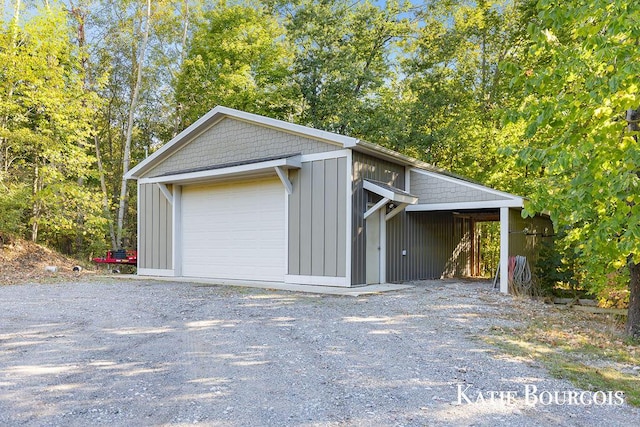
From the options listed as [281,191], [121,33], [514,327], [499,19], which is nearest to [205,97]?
[121,33]

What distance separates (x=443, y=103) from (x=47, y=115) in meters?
14.9

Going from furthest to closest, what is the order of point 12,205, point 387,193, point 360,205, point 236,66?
1. point 236,66
2. point 12,205
3. point 360,205
4. point 387,193

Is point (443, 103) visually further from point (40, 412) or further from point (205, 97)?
point (40, 412)

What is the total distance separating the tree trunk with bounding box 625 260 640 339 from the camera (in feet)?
19.4

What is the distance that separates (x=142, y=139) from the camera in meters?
22.8

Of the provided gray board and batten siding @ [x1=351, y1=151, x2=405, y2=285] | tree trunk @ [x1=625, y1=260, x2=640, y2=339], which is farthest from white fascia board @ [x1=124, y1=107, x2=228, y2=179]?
tree trunk @ [x1=625, y1=260, x2=640, y2=339]

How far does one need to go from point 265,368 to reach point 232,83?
16.9 meters

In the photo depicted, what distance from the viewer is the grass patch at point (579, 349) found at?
3.67 metres

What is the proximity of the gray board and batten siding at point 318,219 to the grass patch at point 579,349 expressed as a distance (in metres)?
3.89

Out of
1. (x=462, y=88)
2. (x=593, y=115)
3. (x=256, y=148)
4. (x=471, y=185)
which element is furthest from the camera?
(x=462, y=88)

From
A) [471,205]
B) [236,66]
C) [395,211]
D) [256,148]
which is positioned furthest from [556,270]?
[236,66]

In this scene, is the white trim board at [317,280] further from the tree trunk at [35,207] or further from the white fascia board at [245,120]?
the tree trunk at [35,207]

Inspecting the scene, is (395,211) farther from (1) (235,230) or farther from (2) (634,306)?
(2) (634,306)

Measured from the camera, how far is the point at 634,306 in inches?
237
